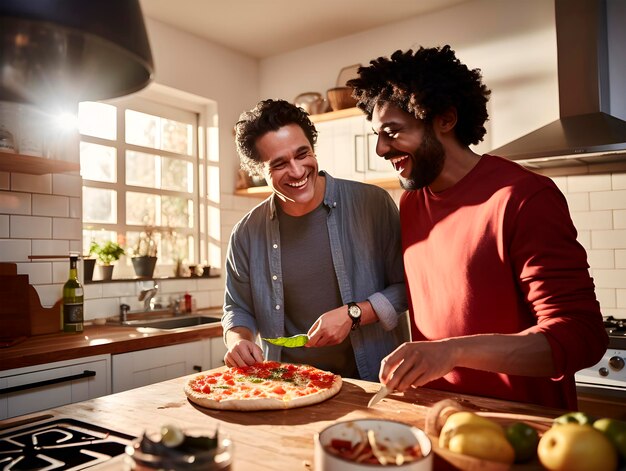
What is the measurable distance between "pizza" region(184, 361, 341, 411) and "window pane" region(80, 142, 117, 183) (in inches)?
89.6

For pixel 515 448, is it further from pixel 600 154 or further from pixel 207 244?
pixel 207 244

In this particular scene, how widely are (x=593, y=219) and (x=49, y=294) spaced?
302 cm

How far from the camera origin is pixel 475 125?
1.60 m

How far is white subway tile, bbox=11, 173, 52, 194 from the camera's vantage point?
279 cm

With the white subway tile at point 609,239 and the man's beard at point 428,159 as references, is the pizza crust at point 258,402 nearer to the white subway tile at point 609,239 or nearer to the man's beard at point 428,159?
the man's beard at point 428,159

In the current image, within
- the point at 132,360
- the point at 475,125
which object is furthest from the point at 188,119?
the point at 475,125

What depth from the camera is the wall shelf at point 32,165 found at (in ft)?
8.36

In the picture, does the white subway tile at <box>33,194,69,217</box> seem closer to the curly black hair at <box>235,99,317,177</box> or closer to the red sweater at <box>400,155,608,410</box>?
the curly black hair at <box>235,99,317,177</box>

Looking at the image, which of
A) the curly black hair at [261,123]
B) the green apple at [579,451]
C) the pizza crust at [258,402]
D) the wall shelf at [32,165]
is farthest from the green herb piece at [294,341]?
the wall shelf at [32,165]

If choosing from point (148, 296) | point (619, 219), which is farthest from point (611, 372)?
point (148, 296)

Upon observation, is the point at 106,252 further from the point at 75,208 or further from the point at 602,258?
the point at 602,258

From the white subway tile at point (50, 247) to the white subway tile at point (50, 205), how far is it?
0.15 meters

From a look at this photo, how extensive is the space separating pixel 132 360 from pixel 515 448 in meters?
2.14

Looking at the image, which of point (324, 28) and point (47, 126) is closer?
point (47, 126)
